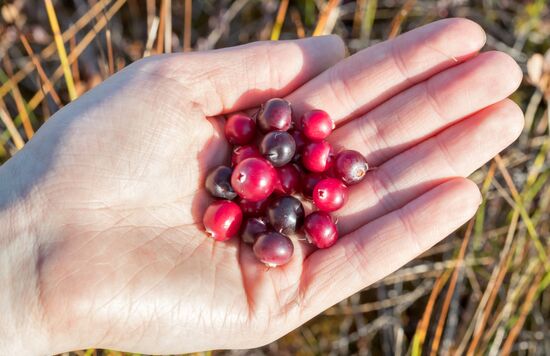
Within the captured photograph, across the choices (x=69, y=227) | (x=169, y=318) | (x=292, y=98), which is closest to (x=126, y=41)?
(x=292, y=98)

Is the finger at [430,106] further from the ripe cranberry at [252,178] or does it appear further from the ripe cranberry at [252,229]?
the ripe cranberry at [252,229]

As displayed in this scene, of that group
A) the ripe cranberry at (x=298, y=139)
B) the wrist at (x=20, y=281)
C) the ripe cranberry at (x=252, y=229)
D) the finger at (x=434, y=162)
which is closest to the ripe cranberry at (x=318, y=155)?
the ripe cranberry at (x=298, y=139)

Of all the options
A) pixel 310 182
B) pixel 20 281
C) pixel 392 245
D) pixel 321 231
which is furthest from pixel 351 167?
pixel 20 281

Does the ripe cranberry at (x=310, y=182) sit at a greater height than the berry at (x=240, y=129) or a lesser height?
lesser

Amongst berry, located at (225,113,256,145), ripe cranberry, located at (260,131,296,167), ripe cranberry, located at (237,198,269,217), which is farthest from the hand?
ripe cranberry, located at (260,131,296,167)

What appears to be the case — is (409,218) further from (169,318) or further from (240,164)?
(169,318)

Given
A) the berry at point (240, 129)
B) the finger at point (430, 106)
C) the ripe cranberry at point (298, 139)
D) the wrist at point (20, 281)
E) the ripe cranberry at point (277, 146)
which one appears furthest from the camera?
the ripe cranberry at point (298, 139)

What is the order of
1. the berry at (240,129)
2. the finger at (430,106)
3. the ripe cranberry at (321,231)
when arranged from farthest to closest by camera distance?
the berry at (240,129)
the finger at (430,106)
the ripe cranberry at (321,231)

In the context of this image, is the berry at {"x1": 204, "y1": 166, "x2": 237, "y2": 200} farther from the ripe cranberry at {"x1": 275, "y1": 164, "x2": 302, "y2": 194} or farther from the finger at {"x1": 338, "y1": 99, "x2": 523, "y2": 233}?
the finger at {"x1": 338, "y1": 99, "x2": 523, "y2": 233}
